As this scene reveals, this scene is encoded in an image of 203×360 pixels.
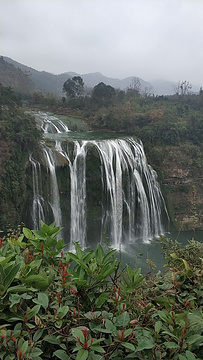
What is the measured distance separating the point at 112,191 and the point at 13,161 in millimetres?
4522

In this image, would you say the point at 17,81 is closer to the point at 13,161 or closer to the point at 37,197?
the point at 13,161

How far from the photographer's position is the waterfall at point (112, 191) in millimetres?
11461

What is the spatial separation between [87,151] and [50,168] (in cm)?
194

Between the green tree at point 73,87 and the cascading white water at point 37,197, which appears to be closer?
the cascading white water at point 37,197

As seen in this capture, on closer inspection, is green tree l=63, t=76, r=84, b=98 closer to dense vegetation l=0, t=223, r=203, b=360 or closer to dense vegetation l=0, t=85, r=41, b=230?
dense vegetation l=0, t=85, r=41, b=230

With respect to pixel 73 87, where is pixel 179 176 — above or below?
below

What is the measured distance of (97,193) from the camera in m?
12.3

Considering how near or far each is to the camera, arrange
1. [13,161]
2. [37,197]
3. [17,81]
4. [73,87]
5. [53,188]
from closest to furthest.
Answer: [13,161] → [37,197] → [53,188] → [73,87] → [17,81]

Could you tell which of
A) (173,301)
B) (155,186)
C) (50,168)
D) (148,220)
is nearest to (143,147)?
(155,186)

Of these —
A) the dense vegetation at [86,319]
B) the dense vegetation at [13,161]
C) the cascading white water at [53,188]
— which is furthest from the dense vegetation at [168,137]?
the dense vegetation at [86,319]

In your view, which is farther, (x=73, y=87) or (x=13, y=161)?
(x=73, y=87)

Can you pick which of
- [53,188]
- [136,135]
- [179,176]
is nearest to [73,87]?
[136,135]

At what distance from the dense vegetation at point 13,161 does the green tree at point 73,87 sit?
14.8 meters

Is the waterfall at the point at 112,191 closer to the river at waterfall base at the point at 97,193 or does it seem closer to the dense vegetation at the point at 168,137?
the river at waterfall base at the point at 97,193
